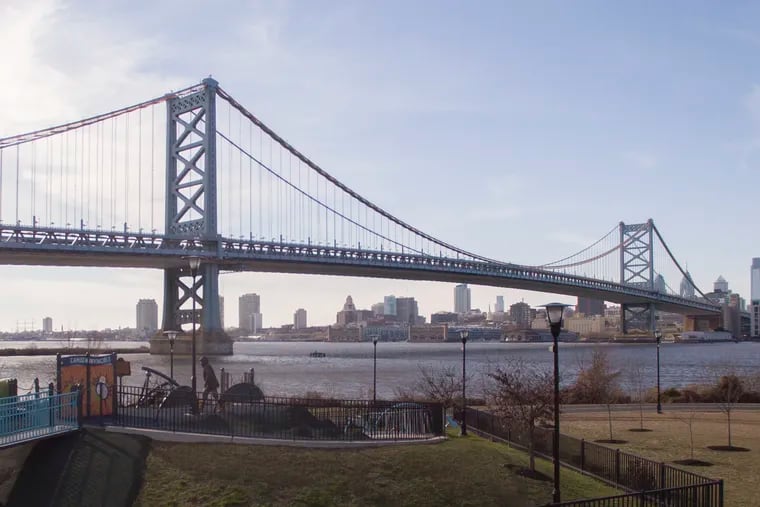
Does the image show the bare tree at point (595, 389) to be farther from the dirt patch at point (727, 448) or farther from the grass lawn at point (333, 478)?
the grass lawn at point (333, 478)

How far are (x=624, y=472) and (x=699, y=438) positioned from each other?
25.8ft

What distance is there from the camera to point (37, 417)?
15562 mm

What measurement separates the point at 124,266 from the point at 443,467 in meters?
66.2

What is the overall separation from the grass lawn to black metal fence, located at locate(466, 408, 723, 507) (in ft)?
2.59

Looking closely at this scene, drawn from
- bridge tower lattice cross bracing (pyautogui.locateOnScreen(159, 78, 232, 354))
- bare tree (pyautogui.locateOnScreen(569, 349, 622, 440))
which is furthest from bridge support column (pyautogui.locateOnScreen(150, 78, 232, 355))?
bare tree (pyautogui.locateOnScreen(569, 349, 622, 440))

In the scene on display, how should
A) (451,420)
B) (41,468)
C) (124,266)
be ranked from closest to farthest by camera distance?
1. (41,468)
2. (451,420)
3. (124,266)

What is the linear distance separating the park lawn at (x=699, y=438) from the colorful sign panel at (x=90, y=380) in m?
12.8

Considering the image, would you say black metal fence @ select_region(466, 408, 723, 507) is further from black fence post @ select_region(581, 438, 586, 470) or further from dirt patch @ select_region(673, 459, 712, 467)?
dirt patch @ select_region(673, 459, 712, 467)

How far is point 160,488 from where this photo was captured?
45.0ft

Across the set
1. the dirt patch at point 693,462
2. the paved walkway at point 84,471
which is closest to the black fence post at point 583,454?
the dirt patch at point 693,462

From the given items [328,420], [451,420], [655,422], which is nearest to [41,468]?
[328,420]

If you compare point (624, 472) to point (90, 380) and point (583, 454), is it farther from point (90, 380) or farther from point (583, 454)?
point (90, 380)

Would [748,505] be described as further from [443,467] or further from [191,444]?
[191,444]

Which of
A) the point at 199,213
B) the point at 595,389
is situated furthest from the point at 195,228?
the point at 595,389
